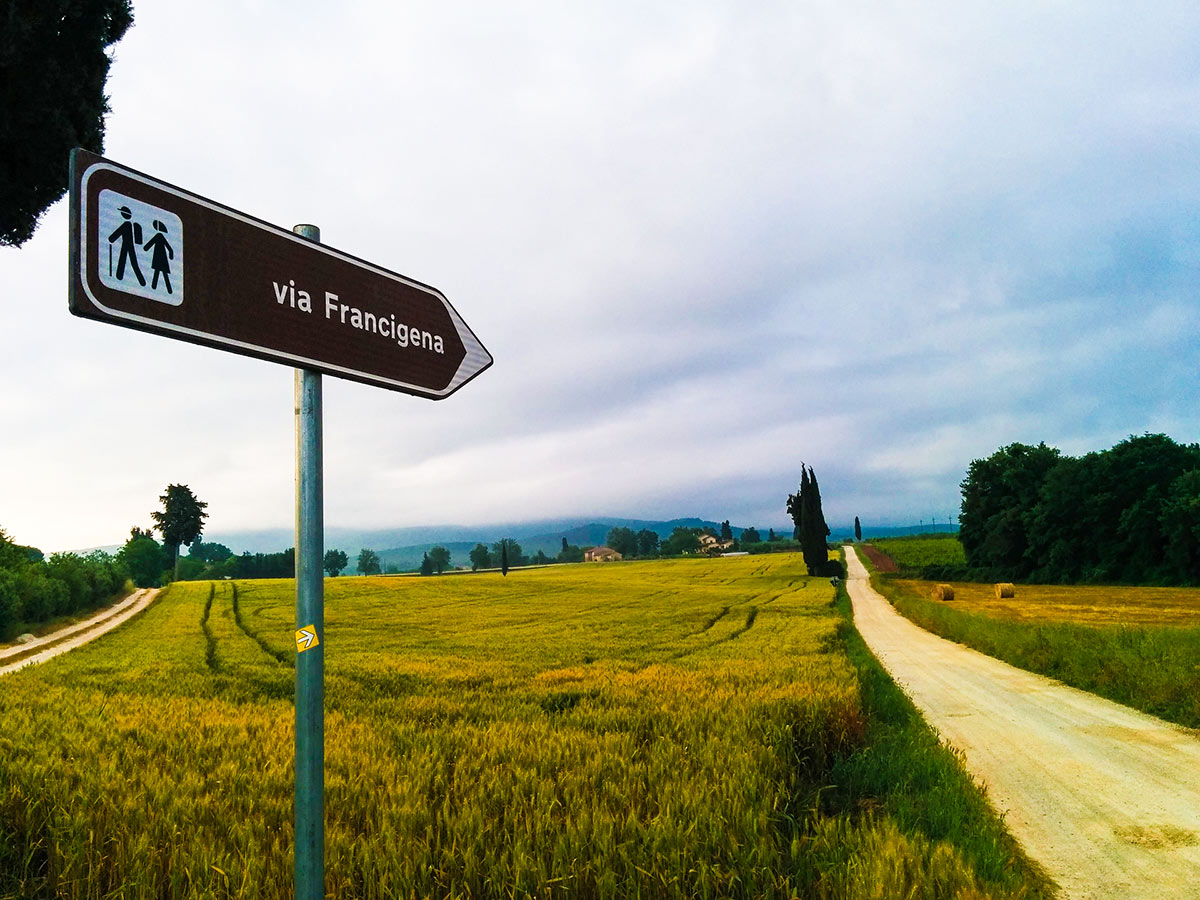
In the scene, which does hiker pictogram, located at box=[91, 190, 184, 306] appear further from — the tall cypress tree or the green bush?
the tall cypress tree

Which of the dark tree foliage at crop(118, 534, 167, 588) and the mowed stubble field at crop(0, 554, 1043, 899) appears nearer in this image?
the mowed stubble field at crop(0, 554, 1043, 899)

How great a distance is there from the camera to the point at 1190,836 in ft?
21.3

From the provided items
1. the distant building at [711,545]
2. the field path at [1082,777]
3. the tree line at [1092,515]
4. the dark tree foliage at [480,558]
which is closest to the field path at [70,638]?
the field path at [1082,777]

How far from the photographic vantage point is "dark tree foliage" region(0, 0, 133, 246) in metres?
6.52

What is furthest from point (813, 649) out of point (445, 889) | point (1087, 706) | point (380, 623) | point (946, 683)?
point (380, 623)

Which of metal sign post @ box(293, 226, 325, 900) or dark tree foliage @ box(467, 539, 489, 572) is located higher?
metal sign post @ box(293, 226, 325, 900)

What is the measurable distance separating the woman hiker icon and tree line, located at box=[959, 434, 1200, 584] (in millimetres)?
65297

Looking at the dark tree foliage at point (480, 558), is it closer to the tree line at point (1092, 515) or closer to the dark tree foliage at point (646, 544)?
the dark tree foliage at point (646, 544)

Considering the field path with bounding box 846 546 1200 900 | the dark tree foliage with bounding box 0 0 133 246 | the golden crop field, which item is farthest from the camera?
the golden crop field

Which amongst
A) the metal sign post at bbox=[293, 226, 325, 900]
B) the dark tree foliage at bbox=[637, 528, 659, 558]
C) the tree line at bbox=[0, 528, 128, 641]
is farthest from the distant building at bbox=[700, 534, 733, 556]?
the metal sign post at bbox=[293, 226, 325, 900]

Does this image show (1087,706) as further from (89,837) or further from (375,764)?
(89,837)

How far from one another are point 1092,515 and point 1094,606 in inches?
1195

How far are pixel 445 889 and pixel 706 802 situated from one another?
180cm

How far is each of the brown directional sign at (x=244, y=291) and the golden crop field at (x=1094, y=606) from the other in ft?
93.8
